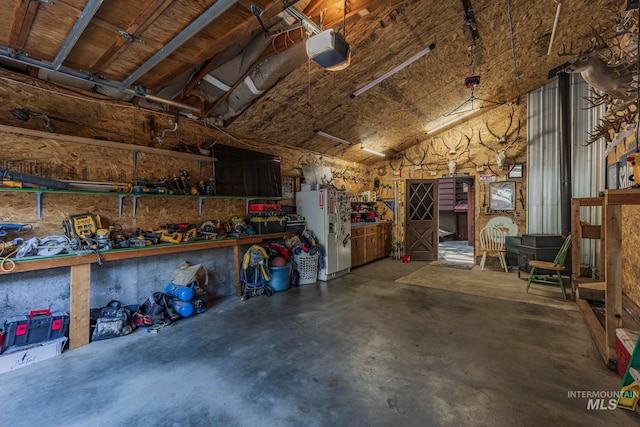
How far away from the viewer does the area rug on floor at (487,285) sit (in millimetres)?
4098

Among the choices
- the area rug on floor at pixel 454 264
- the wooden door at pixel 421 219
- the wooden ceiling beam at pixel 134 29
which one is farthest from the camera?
the wooden door at pixel 421 219

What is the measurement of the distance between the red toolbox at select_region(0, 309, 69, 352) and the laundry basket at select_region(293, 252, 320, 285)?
3.12 metres

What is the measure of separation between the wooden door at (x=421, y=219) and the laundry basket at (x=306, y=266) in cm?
351

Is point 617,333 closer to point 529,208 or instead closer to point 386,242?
point 529,208

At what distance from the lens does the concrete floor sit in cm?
181

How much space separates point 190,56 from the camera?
9.15ft

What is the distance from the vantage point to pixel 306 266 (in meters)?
5.00

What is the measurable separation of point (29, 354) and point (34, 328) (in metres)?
0.22

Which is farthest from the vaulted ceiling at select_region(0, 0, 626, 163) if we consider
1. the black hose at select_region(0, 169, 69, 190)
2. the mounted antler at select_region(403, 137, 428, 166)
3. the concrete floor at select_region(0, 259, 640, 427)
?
the concrete floor at select_region(0, 259, 640, 427)

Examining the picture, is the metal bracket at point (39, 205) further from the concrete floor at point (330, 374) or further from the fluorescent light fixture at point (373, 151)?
the fluorescent light fixture at point (373, 151)

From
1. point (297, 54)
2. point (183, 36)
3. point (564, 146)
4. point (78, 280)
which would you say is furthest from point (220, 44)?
point (564, 146)

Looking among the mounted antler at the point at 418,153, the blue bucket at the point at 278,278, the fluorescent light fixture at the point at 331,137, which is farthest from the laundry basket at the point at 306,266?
the mounted antler at the point at 418,153

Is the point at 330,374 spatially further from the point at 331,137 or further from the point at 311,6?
the point at 331,137

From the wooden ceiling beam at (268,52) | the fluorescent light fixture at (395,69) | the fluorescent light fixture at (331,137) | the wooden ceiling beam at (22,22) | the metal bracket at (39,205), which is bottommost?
the metal bracket at (39,205)
